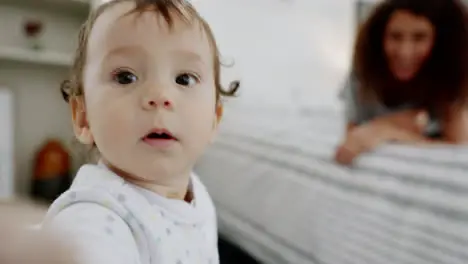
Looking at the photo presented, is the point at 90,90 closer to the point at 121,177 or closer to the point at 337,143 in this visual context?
the point at 121,177

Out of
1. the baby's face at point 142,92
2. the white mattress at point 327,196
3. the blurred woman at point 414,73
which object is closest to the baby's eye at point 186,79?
the baby's face at point 142,92

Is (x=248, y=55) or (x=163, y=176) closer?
(x=163, y=176)

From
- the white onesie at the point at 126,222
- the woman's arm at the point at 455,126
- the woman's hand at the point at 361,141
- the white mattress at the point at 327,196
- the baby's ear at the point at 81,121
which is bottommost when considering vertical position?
the white mattress at the point at 327,196

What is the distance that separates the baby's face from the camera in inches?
10.2

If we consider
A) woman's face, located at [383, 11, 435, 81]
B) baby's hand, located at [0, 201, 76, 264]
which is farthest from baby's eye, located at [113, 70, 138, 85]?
woman's face, located at [383, 11, 435, 81]

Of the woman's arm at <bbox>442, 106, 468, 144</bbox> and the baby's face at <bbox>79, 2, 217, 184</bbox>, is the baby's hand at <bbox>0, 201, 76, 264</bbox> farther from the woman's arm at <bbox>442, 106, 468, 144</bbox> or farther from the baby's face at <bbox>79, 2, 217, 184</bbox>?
the woman's arm at <bbox>442, 106, 468, 144</bbox>

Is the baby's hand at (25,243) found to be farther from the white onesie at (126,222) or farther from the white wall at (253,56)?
the white wall at (253,56)

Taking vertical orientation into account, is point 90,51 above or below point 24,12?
above

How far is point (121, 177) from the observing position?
29cm

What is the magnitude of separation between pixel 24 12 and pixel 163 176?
0.72m

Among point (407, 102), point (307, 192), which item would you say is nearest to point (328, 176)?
point (307, 192)

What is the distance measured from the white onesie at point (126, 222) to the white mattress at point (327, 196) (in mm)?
351

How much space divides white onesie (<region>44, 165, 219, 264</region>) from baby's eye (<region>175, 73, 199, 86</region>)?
63 millimetres

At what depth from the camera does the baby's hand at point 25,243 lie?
0.17 m
